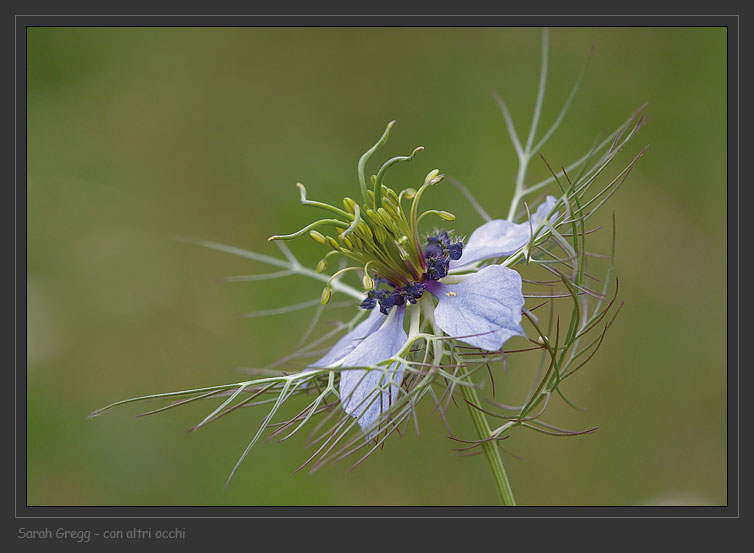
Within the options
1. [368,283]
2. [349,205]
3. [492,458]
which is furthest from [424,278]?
[492,458]

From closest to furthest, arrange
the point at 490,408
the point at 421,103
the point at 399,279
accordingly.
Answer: the point at 399,279 → the point at 490,408 → the point at 421,103

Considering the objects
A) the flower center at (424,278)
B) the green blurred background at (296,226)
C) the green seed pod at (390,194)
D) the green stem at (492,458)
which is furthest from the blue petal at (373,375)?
the green blurred background at (296,226)

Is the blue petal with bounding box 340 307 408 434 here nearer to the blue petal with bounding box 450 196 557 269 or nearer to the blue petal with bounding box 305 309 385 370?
the blue petal with bounding box 305 309 385 370

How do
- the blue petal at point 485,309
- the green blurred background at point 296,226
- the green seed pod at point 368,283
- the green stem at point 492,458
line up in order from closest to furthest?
the blue petal at point 485,309 < the green stem at point 492,458 < the green seed pod at point 368,283 < the green blurred background at point 296,226

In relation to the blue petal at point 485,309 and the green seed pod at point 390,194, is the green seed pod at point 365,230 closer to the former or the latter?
the green seed pod at point 390,194

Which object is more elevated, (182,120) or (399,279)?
(182,120)

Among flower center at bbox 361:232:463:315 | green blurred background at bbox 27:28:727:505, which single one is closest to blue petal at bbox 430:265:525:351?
flower center at bbox 361:232:463:315

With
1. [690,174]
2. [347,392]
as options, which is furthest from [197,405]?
[690,174]

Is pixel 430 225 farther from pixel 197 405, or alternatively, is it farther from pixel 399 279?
pixel 399 279
